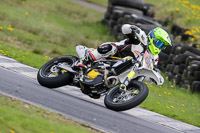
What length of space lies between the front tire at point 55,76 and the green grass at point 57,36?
2.12 meters

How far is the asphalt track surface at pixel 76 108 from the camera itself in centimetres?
739

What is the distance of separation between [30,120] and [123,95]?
8.02ft

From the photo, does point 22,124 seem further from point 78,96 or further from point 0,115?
point 78,96

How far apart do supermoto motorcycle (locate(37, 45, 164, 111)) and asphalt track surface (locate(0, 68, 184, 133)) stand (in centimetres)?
28

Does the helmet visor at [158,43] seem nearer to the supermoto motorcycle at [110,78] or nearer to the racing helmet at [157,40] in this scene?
the racing helmet at [157,40]

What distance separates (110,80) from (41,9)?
1713cm

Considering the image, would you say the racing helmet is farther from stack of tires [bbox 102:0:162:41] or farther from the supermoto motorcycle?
stack of tires [bbox 102:0:162:41]

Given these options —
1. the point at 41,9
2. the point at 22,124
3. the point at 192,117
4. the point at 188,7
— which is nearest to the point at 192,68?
the point at 192,117

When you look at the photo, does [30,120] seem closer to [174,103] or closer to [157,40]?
[157,40]

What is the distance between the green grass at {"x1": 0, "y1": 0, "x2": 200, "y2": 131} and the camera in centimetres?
1047

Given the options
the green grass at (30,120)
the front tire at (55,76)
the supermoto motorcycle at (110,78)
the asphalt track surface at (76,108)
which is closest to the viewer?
the green grass at (30,120)

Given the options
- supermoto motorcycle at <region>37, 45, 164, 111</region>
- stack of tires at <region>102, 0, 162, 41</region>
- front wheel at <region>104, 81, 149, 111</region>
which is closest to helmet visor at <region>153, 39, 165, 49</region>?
supermoto motorcycle at <region>37, 45, 164, 111</region>

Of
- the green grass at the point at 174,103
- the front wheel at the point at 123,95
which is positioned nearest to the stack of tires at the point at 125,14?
the green grass at the point at 174,103

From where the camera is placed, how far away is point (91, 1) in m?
31.9
